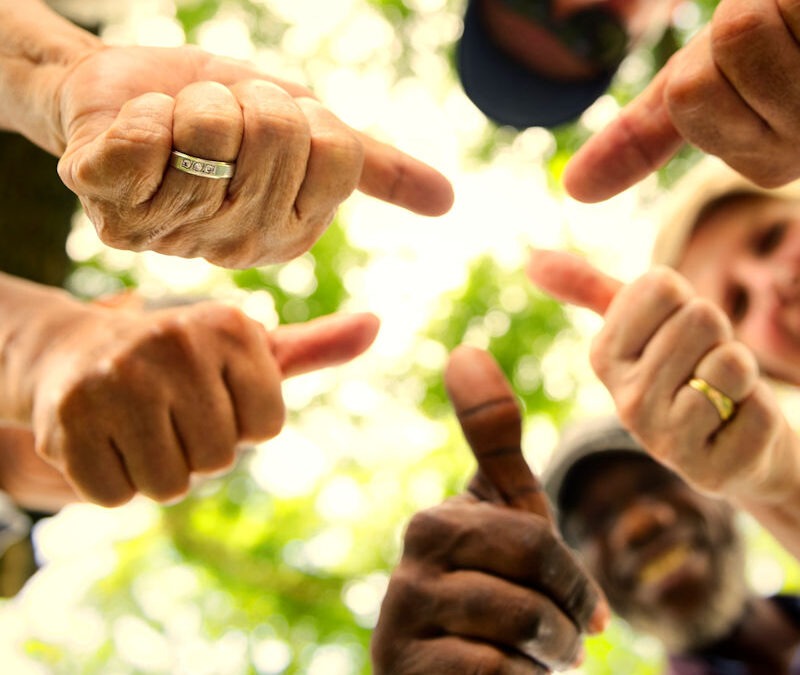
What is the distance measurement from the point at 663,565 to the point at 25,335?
5.06 feet

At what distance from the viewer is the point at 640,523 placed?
1891 millimetres

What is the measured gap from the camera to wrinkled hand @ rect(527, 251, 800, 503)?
3.27ft

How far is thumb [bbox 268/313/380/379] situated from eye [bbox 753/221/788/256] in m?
1.18

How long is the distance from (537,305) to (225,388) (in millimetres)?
2617

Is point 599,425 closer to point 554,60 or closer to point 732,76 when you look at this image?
point 554,60

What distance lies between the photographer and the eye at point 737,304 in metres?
1.84

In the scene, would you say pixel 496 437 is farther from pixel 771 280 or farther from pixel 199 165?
pixel 771 280

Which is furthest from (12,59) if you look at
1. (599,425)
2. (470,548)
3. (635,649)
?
(635,649)

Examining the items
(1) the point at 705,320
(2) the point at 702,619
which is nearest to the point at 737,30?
(1) the point at 705,320

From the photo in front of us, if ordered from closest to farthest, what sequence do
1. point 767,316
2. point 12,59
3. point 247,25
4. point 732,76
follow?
1. point 732,76
2. point 12,59
3. point 767,316
4. point 247,25

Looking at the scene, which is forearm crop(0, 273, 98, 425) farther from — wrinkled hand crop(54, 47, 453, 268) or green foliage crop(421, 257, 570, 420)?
green foliage crop(421, 257, 570, 420)

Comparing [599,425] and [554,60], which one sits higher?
[554,60]

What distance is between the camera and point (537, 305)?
3432 mm

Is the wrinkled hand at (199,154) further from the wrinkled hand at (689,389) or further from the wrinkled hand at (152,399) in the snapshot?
the wrinkled hand at (689,389)
